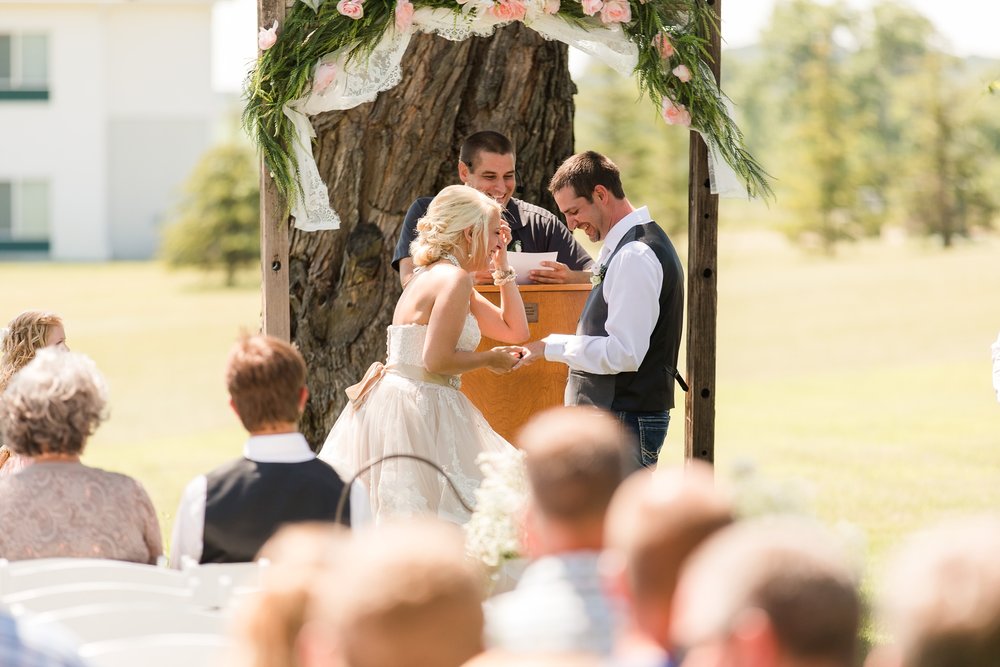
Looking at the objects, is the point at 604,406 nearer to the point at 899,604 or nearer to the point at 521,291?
the point at 521,291

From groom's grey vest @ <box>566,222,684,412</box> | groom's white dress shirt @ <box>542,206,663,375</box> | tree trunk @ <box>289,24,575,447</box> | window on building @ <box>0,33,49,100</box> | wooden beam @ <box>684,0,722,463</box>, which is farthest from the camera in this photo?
window on building @ <box>0,33,49,100</box>

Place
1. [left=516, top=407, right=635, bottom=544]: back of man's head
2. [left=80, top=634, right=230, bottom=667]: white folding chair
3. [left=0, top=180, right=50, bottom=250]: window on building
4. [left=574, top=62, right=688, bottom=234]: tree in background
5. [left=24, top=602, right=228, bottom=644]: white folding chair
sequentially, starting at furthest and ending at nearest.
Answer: [left=574, top=62, right=688, bottom=234]: tree in background → [left=0, top=180, right=50, bottom=250]: window on building → [left=24, top=602, right=228, bottom=644]: white folding chair → [left=80, top=634, right=230, bottom=667]: white folding chair → [left=516, top=407, right=635, bottom=544]: back of man's head

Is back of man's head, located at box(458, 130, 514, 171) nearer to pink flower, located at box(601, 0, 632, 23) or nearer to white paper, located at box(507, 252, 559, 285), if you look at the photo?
white paper, located at box(507, 252, 559, 285)

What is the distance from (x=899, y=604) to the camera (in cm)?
181

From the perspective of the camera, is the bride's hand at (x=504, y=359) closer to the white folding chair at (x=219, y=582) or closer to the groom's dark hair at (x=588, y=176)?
the groom's dark hair at (x=588, y=176)

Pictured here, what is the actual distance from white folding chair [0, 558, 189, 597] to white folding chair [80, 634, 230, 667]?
1.00 feet

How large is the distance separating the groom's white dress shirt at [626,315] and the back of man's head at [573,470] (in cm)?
260

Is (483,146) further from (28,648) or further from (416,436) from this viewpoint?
(28,648)

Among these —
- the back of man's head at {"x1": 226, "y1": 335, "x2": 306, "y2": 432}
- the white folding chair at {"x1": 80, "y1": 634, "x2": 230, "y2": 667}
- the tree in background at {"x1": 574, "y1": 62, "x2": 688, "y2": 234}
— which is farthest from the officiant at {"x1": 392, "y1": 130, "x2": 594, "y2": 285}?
the tree in background at {"x1": 574, "y1": 62, "x2": 688, "y2": 234}

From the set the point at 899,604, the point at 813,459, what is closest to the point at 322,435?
the point at 899,604

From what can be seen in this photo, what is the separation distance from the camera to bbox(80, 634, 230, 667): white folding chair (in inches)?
113

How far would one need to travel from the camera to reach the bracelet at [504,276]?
5.62 meters

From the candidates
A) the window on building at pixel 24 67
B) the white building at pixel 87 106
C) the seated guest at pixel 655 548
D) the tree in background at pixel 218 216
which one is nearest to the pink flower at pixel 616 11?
the seated guest at pixel 655 548

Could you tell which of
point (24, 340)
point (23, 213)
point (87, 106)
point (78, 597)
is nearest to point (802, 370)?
point (87, 106)
